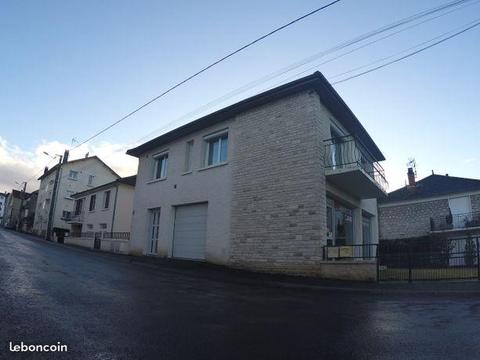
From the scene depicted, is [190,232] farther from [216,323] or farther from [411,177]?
[411,177]

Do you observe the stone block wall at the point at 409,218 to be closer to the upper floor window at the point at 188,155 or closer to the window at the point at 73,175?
the upper floor window at the point at 188,155

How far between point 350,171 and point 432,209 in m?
20.4

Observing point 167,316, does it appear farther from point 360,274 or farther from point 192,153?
point 192,153

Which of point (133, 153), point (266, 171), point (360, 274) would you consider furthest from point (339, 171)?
point (133, 153)

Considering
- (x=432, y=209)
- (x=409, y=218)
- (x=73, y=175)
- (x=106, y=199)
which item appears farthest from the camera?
(x=73, y=175)

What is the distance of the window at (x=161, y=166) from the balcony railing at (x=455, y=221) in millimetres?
22003

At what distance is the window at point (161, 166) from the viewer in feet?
65.0

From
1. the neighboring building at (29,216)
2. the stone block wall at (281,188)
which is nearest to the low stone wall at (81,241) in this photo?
the stone block wall at (281,188)

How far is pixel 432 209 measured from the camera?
2875 cm

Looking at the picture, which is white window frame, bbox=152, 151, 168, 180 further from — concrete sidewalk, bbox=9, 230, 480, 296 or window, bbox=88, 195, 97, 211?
window, bbox=88, 195, 97, 211

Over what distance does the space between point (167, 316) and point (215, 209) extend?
10.4 meters

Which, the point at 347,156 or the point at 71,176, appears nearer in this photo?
the point at 347,156

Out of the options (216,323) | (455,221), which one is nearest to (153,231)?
(216,323)

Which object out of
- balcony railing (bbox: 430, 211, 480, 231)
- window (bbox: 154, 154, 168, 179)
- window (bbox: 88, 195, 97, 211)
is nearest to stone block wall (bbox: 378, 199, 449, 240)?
balcony railing (bbox: 430, 211, 480, 231)
